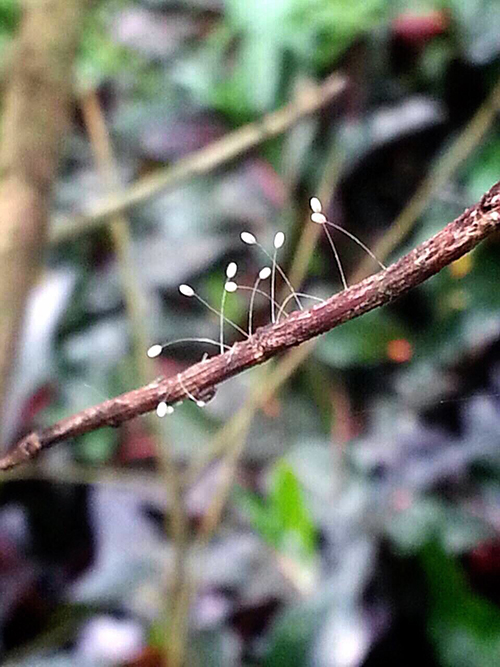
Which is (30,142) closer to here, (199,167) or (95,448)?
(199,167)

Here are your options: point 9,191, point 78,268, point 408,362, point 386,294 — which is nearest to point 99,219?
point 9,191

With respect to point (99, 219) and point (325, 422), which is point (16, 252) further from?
point (325, 422)

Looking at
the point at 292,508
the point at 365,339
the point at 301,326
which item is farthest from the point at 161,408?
the point at 365,339

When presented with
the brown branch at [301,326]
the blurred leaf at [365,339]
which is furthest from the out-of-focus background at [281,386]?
the brown branch at [301,326]

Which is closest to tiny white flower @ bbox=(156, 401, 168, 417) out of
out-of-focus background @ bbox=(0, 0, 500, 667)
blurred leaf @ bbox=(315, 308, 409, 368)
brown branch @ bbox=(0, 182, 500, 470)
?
brown branch @ bbox=(0, 182, 500, 470)

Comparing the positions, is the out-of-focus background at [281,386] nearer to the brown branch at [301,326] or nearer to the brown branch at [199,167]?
the brown branch at [199,167]

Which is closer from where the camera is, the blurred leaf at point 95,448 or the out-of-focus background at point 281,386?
the out-of-focus background at point 281,386
